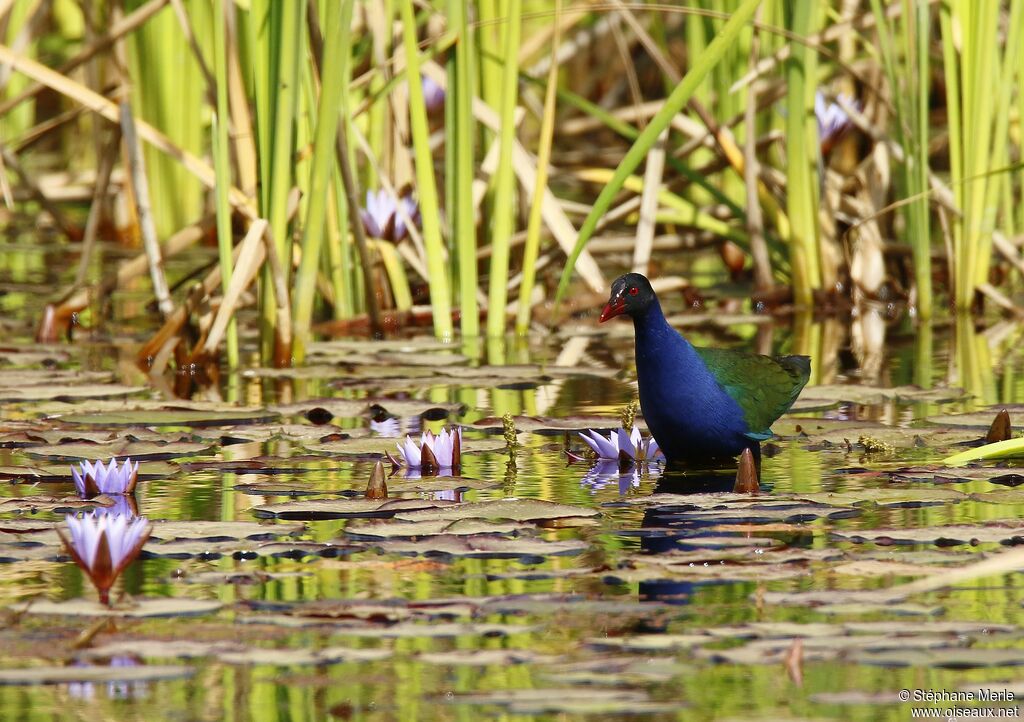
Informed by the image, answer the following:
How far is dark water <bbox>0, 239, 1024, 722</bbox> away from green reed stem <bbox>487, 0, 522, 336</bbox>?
5.28ft

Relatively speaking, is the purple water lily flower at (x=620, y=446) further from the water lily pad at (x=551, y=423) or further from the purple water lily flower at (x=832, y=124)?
the purple water lily flower at (x=832, y=124)

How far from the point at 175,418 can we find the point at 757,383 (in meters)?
1.83

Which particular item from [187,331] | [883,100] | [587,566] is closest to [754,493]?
[587,566]

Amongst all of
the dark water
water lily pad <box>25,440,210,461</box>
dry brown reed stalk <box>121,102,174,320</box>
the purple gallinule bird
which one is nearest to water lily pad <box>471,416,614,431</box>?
the dark water

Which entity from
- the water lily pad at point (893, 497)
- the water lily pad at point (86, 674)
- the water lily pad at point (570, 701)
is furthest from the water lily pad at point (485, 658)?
the water lily pad at point (893, 497)

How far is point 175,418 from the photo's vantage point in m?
5.12

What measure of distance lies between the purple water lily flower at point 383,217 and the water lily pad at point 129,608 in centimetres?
418

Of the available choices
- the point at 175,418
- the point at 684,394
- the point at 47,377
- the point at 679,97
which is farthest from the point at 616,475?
the point at 47,377

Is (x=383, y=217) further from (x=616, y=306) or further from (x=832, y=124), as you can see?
(x=616, y=306)

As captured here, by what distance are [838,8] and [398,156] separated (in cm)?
290

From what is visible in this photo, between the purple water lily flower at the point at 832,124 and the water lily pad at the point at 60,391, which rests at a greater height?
the purple water lily flower at the point at 832,124

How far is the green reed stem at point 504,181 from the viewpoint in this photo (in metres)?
6.20

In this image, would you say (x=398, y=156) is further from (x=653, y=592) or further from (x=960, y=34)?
(x=653, y=592)

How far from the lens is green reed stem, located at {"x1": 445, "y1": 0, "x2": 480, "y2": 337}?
6297mm
